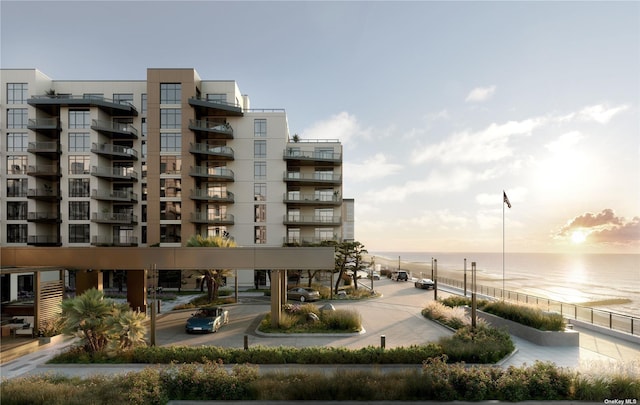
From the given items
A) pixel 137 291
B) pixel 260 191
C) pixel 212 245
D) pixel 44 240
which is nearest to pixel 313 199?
pixel 260 191

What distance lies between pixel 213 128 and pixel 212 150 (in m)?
2.88

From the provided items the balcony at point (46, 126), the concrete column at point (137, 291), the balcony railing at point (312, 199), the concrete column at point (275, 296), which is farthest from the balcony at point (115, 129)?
the concrete column at point (275, 296)

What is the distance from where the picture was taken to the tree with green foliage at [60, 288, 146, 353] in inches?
519

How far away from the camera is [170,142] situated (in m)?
39.5

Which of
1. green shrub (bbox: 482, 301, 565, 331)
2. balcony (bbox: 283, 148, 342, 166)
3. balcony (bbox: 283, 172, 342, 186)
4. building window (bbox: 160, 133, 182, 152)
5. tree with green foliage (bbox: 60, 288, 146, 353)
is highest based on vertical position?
building window (bbox: 160, 133, 182, 152)

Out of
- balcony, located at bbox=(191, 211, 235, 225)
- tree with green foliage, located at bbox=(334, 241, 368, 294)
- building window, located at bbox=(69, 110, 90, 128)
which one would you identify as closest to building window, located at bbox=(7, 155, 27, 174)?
building window, located at bbox=(69, 110, 90, 128)

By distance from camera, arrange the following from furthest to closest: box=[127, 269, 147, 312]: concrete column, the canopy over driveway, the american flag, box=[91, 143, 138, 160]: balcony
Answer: box=[91, 143, 138, 160]: balcony < the american flag < box=[127, 269, 147, 312]: concrete column < the canopy over driveway

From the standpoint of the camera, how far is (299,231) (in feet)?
141

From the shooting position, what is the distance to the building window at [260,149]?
41.5 metres

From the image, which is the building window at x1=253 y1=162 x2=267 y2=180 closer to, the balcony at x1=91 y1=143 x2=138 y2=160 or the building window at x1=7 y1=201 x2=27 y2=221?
the balcony at x1=91 y1=143 x2=138 y2=160

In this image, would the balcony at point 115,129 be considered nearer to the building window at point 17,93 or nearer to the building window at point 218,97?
the building window at point 17,93

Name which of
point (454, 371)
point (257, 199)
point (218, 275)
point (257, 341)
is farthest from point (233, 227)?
point (454, 371)

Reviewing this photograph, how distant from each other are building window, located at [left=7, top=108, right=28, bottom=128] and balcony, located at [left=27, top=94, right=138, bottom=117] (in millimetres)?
2410

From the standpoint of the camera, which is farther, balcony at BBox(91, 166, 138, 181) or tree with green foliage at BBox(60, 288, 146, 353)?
balcony at BBox(91, 166, 138, 181)
